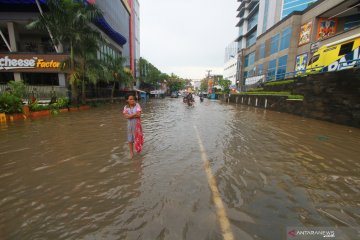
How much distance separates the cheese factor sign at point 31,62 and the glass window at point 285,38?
30.3 meters

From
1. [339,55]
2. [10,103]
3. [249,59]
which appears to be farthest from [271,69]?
[10,103]

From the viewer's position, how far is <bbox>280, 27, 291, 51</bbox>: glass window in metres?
29.7

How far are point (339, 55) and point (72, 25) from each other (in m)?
22.3

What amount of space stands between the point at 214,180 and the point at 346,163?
3749mm

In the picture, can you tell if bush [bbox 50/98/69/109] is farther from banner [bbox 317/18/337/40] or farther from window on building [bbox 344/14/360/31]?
window on building [bbox 344/14/360/31]

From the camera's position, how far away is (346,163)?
A: 506 centimetres

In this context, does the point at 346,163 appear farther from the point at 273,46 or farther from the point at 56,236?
the point at 273,46

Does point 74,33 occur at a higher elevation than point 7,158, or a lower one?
higher

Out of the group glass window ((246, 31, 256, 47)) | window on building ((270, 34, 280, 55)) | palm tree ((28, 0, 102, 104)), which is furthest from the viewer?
glass window ((246, 31, 256, 47))

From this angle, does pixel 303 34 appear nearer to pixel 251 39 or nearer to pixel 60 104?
pixel 251 39

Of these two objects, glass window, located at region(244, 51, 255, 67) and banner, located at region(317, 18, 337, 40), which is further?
glass window, located at region(244, 51, 255, 67)

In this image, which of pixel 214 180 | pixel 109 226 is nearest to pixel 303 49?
pixel 214 180

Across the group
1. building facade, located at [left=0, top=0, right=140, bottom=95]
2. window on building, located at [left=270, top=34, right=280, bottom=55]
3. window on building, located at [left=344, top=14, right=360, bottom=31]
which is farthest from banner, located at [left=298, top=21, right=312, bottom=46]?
building facade, located at [left=0, top=0, right=140, bottom=95]

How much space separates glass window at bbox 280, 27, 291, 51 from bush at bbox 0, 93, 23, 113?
33315 millimetres
